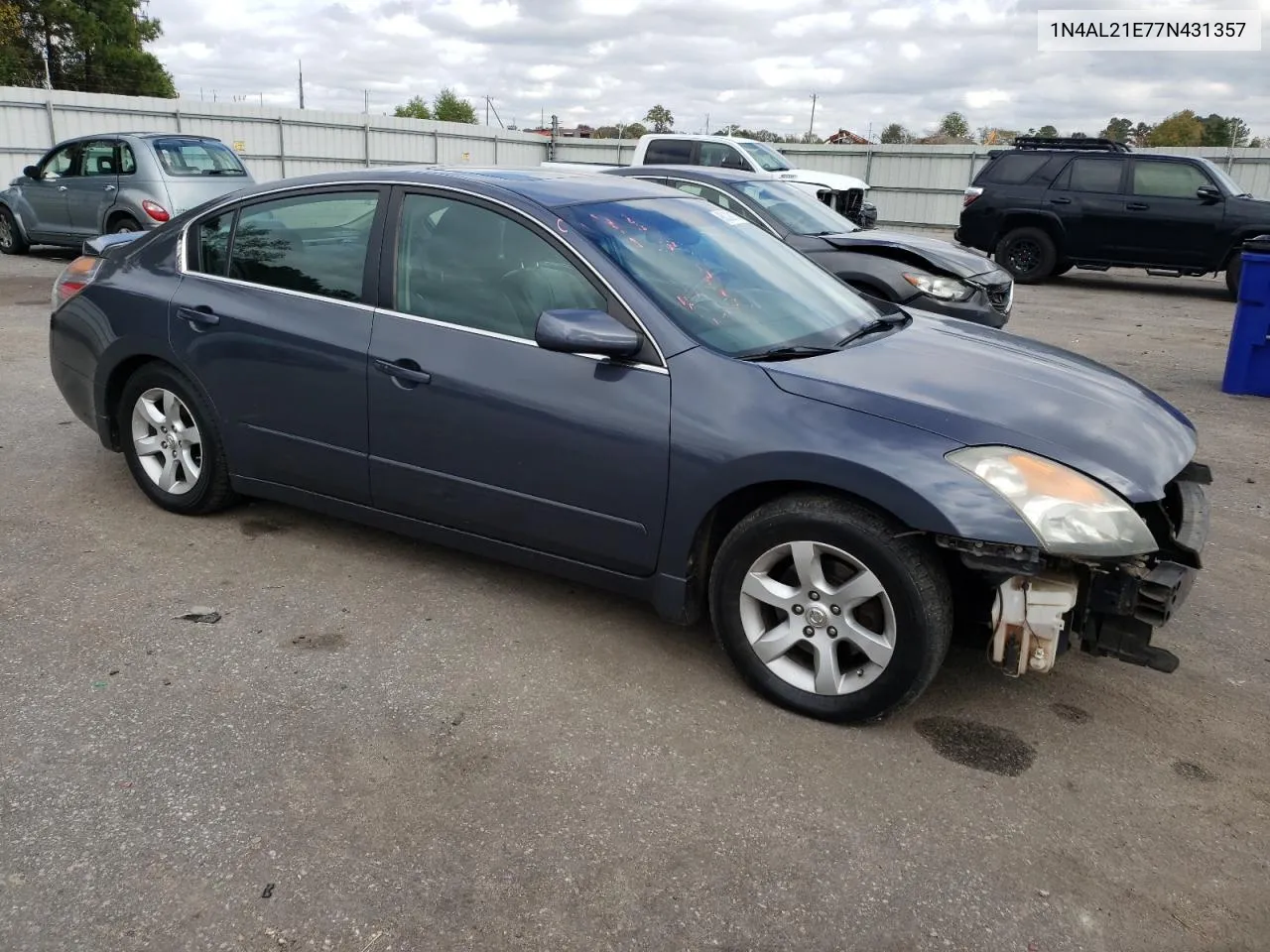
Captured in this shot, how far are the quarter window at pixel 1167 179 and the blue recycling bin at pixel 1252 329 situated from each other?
6518mm

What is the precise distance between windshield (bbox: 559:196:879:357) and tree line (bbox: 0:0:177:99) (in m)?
43.7

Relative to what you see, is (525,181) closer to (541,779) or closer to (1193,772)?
(541,779)

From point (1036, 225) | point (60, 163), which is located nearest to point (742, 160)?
point (1036, 225)

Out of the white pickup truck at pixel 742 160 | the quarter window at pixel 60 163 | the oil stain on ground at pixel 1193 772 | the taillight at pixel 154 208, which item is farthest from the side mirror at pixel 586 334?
the quarter window at pixel 60 163

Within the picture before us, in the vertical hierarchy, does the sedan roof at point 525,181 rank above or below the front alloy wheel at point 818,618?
above

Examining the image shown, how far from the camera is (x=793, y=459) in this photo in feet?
10.4

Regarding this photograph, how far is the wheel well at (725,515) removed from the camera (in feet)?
10.6

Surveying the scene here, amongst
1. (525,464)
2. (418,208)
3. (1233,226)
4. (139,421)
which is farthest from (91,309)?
(1233,226)

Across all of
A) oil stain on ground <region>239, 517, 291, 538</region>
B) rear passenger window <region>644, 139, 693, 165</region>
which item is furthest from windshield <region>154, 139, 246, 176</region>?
oil stain on ground <region>239, 517, 291, 538</region>

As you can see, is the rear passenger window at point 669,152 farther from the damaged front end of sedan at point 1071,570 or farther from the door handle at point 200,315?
the damaged front end of sedan at point 1071,570

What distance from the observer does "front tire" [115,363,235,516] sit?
4617 mm

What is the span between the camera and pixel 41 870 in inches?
100

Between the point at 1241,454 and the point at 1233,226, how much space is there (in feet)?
29.1

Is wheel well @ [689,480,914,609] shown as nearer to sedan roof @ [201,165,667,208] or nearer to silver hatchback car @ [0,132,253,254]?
sedan roof @ [201,165,667,208]
